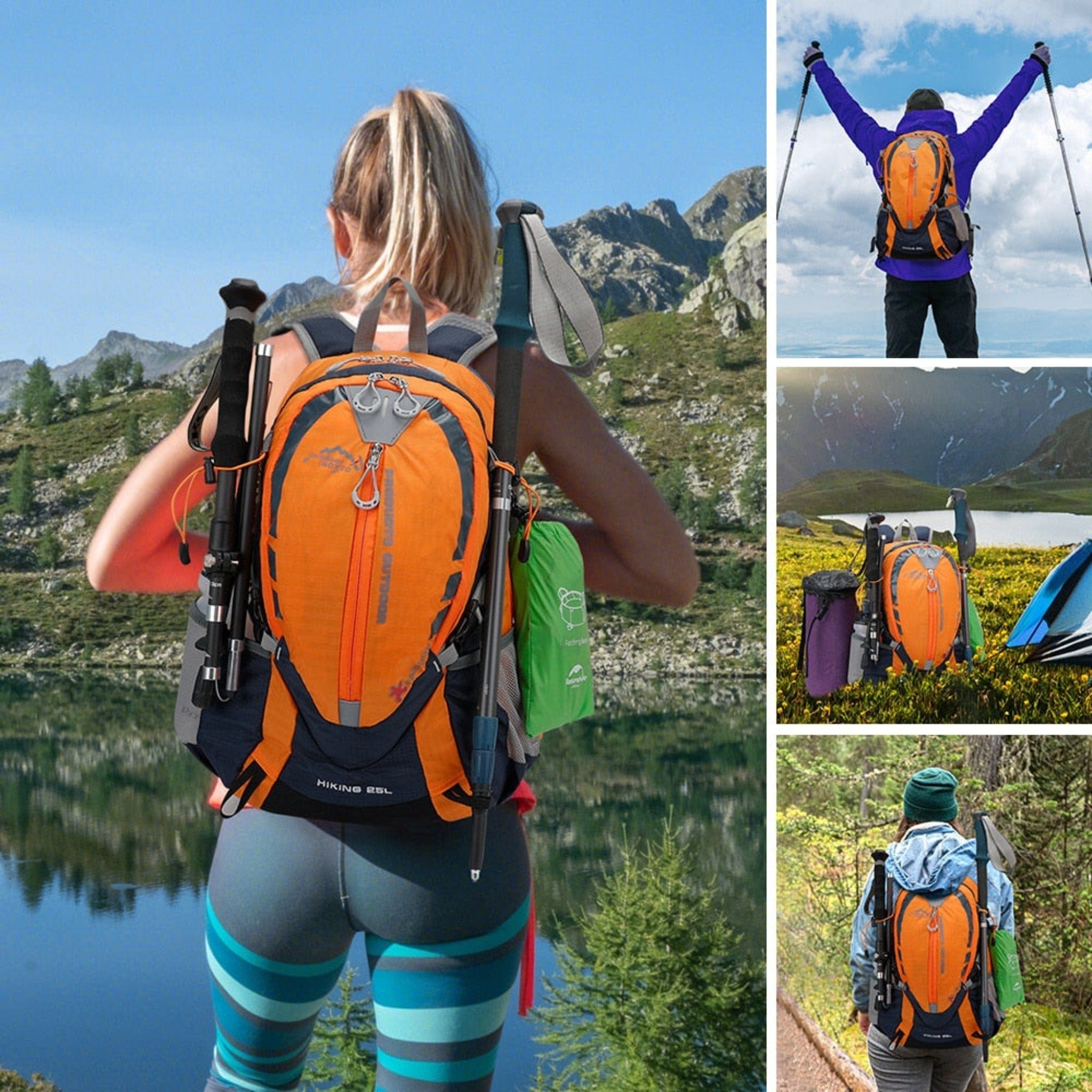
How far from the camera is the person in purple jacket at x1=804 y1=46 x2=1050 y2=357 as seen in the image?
8.25 ft

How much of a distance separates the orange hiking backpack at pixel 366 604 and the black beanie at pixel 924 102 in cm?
211

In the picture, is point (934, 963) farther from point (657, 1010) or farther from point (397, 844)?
point (657, 1010)

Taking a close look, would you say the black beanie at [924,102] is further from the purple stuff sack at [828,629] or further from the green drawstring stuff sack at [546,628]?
the green drawstring stuff sack at [546,628]

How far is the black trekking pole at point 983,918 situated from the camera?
220 centimetres

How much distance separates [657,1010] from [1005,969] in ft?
46.2

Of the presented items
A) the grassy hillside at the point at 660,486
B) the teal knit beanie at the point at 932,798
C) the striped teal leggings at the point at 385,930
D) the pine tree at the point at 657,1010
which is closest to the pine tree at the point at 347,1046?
the pine tree at the point at 657,1010

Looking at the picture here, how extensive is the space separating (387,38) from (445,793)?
80.8 m

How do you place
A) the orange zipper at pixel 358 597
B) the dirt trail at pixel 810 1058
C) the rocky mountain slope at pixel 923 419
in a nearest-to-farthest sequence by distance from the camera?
1. the orange zipper at pixel 358 597
2. the rocky mountain slope at pixel 923 419
3. the dirt trail at pixel 810 1058

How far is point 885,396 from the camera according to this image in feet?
9.84

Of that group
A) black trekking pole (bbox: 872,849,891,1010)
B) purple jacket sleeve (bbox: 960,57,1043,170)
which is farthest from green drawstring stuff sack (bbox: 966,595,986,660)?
purple jacket sleeve (bbox: 960,57,1043,170)

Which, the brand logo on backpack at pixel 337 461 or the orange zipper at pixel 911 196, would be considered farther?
the orange zipper at pixel 911 196

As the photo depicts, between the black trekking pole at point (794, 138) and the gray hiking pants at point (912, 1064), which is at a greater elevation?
the black trekking pole at point (794, 138)

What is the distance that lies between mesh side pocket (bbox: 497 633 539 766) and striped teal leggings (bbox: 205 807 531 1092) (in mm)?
60

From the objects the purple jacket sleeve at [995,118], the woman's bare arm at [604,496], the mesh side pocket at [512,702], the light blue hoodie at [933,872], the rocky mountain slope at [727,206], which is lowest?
the light blue hoodie at [933,872]
